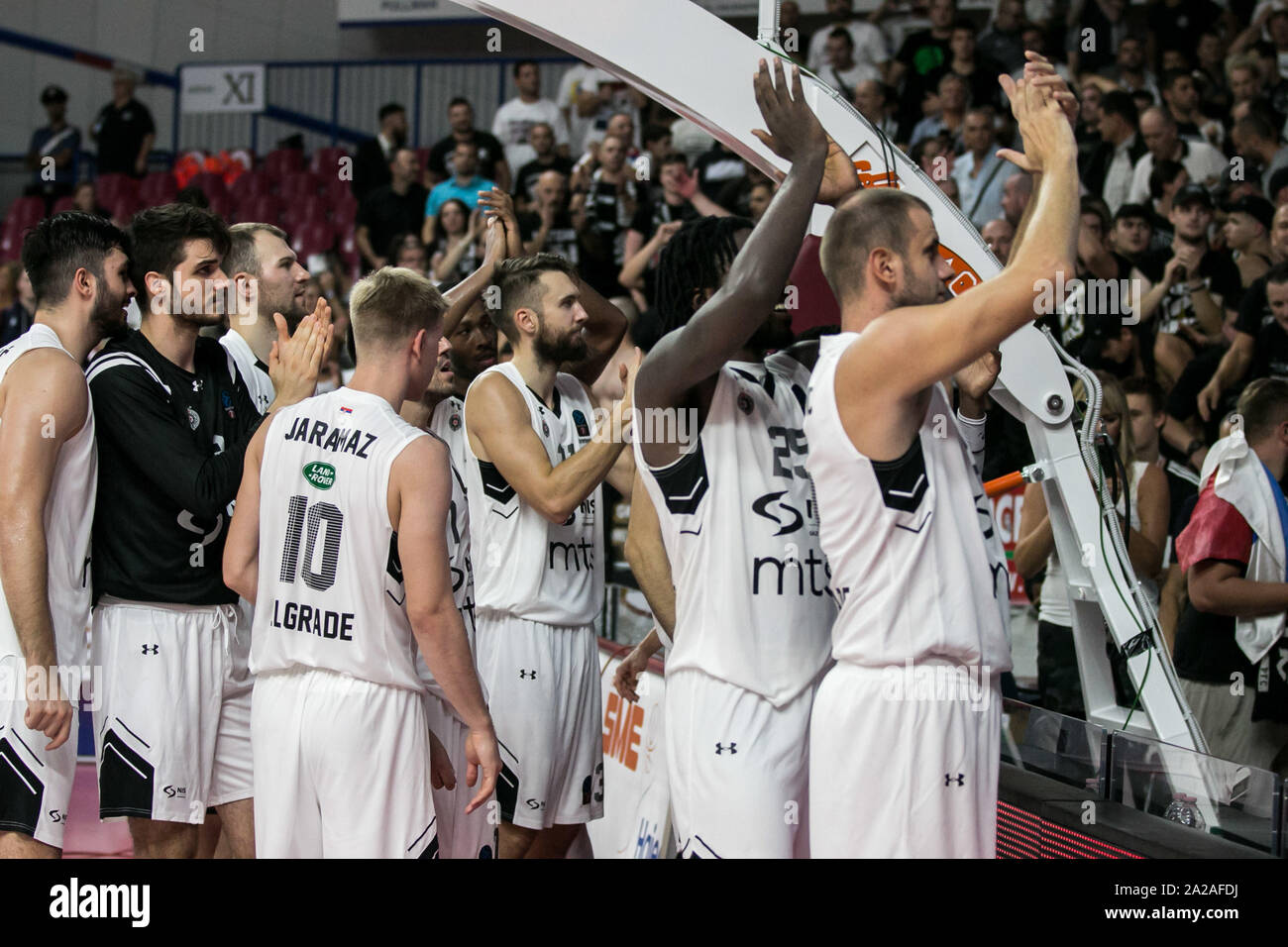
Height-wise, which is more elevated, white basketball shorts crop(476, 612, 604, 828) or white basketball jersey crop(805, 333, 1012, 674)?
white basketball jersey crop(805, 333, 1012, 674)

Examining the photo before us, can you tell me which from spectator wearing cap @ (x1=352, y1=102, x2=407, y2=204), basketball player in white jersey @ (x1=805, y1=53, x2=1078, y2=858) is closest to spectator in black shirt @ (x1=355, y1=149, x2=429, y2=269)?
spectator wearing cap @ (x1=352, y1=102, x2=407, y2=204)

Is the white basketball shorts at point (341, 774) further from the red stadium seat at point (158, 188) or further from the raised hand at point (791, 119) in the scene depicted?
the red stadium seat at point (158, 188)

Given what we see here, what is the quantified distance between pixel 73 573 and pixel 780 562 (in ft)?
7.32

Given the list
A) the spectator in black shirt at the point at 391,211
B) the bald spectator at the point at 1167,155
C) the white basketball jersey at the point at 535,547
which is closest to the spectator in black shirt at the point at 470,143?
the spectator in black shirt at the point at 391,211

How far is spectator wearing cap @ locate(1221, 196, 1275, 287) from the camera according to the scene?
8.59 metres

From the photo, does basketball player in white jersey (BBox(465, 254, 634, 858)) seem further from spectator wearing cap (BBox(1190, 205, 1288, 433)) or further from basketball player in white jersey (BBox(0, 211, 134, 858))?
spectator wearing cap (BBox(1190, 205, 1288, 433))

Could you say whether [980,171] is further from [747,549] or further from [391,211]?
[747,549]

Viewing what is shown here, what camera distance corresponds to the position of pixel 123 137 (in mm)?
16703

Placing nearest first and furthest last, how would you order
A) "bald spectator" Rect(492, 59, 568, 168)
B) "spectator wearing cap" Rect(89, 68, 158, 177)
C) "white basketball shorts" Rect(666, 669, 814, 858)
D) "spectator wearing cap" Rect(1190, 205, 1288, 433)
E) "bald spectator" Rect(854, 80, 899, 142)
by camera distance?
"white basketball shorts" Rect(666, 669, 814, 858), "spectator wearing cap" Rect(1190, 205, 1288, 433), "bald spectator" Rect(854, 80, 899, 142), "bald spectator" Rect(492, 59, 568, 168), "spectator wearing cap" Rect(89, 68, 158, 177)

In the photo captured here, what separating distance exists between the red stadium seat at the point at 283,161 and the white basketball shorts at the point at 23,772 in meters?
13.8

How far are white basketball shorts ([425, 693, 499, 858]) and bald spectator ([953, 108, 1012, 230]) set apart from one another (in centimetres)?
695

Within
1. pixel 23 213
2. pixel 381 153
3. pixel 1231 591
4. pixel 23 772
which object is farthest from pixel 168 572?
pixel 23 213

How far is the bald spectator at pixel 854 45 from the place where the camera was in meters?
13.1
